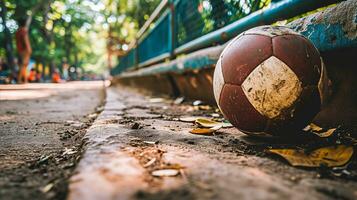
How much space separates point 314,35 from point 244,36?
0.40m

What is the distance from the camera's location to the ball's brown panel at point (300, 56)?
54.1 inches

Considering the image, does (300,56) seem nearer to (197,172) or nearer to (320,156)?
(320,156)

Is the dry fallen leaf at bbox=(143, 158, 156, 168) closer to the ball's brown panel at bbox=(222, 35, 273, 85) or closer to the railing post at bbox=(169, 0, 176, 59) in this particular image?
the ball's brown panel at bbox=(222, 35, 273, 85)

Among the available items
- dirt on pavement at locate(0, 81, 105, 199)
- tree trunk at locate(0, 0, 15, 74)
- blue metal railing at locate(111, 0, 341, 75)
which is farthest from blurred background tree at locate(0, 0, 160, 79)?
dirt on pavement at locate(0, 81, 105, 199)

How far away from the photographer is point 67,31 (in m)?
35.2

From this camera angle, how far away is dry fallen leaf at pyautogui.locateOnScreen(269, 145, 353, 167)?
1135mm

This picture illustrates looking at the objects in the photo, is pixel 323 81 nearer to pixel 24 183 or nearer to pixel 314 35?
pixel 314 35

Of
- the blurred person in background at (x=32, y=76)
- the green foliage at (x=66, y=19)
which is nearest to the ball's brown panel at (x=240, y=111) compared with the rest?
the green foliage at (x=66, y=19)

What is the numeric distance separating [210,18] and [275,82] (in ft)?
7.11

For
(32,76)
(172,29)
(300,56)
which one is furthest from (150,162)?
(32,76)

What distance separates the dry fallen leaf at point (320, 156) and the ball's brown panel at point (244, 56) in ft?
1.32

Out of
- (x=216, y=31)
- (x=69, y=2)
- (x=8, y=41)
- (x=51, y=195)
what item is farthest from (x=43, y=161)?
(x=69, y=2)

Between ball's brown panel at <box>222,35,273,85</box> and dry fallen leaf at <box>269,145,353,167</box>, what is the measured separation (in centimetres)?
40

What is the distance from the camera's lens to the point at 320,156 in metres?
1.22
